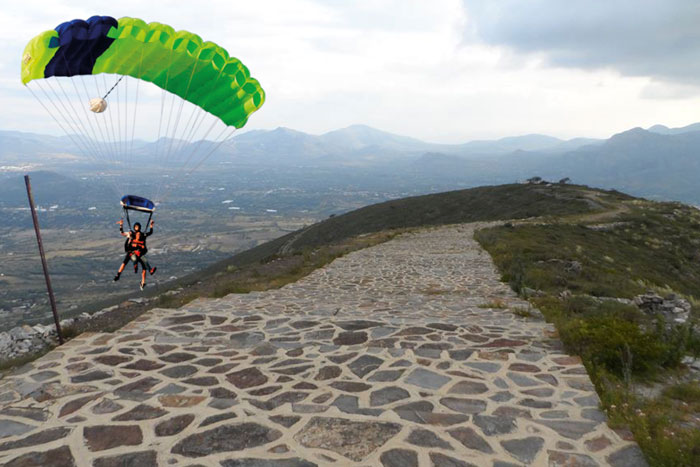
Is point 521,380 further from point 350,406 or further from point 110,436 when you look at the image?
point 110,436

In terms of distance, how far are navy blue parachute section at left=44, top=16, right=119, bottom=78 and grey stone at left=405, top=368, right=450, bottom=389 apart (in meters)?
11.3

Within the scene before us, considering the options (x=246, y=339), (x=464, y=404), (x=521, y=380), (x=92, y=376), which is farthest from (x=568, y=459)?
(x=92, y=376)

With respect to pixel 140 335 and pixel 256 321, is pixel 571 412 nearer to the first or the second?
pixel 256 321

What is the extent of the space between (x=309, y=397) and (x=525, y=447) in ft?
7.12

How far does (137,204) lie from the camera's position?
519 inches

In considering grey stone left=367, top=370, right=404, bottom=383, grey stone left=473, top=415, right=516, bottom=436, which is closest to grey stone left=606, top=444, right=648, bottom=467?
grey stone left=473, top=415, right=516, bottom=436

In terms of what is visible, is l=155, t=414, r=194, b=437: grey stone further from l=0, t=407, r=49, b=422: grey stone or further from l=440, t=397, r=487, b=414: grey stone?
l=440, t=397, r=487, b=414: grey stone

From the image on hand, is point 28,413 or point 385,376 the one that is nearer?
point 28,413

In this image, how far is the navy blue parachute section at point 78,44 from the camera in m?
10.4

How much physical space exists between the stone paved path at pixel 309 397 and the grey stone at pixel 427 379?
0.09 ft

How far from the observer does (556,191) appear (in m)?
52.4

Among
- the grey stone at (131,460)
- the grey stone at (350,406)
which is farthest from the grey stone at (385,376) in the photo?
the grey stone at (131,460)

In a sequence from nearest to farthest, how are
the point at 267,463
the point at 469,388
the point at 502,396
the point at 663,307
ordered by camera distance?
1. the point at 267,463
2. the point at 502,396
3. the point at 469,388
4. the point at 663,307

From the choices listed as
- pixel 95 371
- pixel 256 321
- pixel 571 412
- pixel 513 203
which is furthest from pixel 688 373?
pixel 513 203
